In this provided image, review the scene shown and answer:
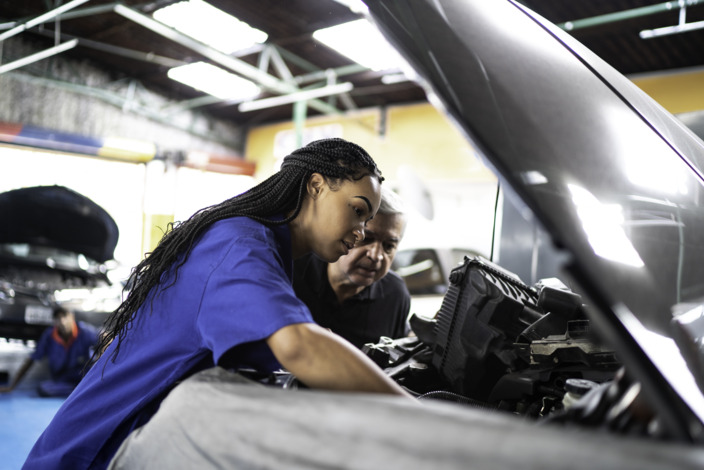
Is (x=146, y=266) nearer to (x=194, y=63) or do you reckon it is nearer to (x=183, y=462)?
(x=183, y=462)

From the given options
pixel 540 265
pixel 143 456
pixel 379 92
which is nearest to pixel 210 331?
pixel 143 456

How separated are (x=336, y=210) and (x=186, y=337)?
45 cm

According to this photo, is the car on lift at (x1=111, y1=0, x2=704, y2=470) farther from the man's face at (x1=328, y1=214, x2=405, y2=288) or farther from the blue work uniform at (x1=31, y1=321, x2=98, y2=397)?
the blue work uniform at (x1=31, y1=321, x2=98, y2=397)

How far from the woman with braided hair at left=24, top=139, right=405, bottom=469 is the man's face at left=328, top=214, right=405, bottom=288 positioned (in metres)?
0.95

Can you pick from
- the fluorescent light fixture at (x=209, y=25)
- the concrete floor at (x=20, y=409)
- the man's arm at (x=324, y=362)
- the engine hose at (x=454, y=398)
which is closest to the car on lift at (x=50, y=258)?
the concrete floor at (x=20, y=409)

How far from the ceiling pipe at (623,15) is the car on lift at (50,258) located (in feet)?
19.6

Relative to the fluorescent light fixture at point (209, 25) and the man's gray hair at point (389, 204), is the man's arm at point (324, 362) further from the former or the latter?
the fluorescent light fixture at point (209, 25)

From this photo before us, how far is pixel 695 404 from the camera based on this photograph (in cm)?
72

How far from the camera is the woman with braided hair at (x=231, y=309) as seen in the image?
88cm

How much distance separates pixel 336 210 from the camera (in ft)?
4.42

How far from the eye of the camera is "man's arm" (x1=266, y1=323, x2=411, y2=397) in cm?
85

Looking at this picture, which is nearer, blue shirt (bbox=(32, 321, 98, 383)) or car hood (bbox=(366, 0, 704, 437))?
car hood (bbox=(366, 0, 704, 437))

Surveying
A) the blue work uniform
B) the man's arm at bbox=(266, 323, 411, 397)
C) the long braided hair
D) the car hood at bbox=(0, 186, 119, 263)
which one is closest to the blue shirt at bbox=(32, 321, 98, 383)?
the blue work uniform

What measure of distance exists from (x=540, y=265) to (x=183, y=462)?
2.01 metres
